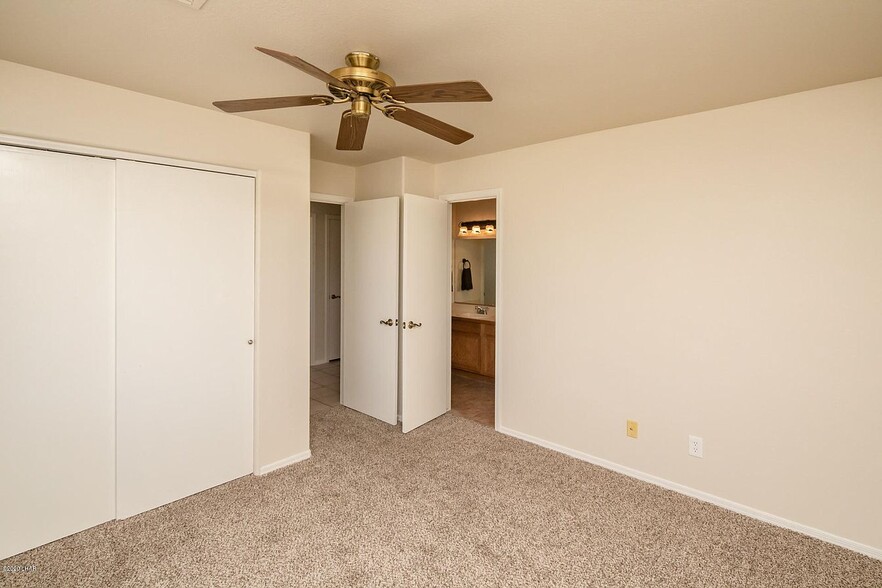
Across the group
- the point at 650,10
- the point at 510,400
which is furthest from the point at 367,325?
the point at 650,10

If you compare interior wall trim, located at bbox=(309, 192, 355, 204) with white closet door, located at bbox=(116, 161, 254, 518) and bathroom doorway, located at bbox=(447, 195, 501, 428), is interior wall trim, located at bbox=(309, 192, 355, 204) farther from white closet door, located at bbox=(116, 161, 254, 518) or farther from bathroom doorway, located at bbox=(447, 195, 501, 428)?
bathroom doorway, located at bbox=(447, 195, 501, 428)

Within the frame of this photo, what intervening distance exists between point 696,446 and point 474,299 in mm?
3415

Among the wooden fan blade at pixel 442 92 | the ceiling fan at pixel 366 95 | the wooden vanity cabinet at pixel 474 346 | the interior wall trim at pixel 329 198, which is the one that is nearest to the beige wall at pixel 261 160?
the interior wall trim at pixel 329 198

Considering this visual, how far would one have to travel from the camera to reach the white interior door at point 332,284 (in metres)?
6.04

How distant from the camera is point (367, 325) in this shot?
387 cm

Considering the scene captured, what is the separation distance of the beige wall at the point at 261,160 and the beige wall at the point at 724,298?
174 centimetres

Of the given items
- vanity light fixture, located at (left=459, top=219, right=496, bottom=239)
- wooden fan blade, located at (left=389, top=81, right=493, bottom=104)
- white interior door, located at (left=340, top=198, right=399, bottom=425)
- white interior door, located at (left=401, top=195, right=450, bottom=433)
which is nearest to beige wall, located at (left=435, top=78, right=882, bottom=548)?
white interior door, located at (left=401, top=195, right=450, bottom=433)

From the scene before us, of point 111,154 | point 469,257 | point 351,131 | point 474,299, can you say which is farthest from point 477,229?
point 111,154

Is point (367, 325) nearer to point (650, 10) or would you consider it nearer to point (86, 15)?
point (86, 15)

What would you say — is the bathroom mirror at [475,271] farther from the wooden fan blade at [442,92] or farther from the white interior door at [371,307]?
the wooden fan blade at [442,92]

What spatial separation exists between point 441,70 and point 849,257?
2.25m

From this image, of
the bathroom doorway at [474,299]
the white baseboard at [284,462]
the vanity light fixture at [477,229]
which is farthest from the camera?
the vanity light fixture at [477,229]

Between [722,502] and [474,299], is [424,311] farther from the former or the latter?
[722,502]

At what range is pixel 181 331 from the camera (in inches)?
99.1
